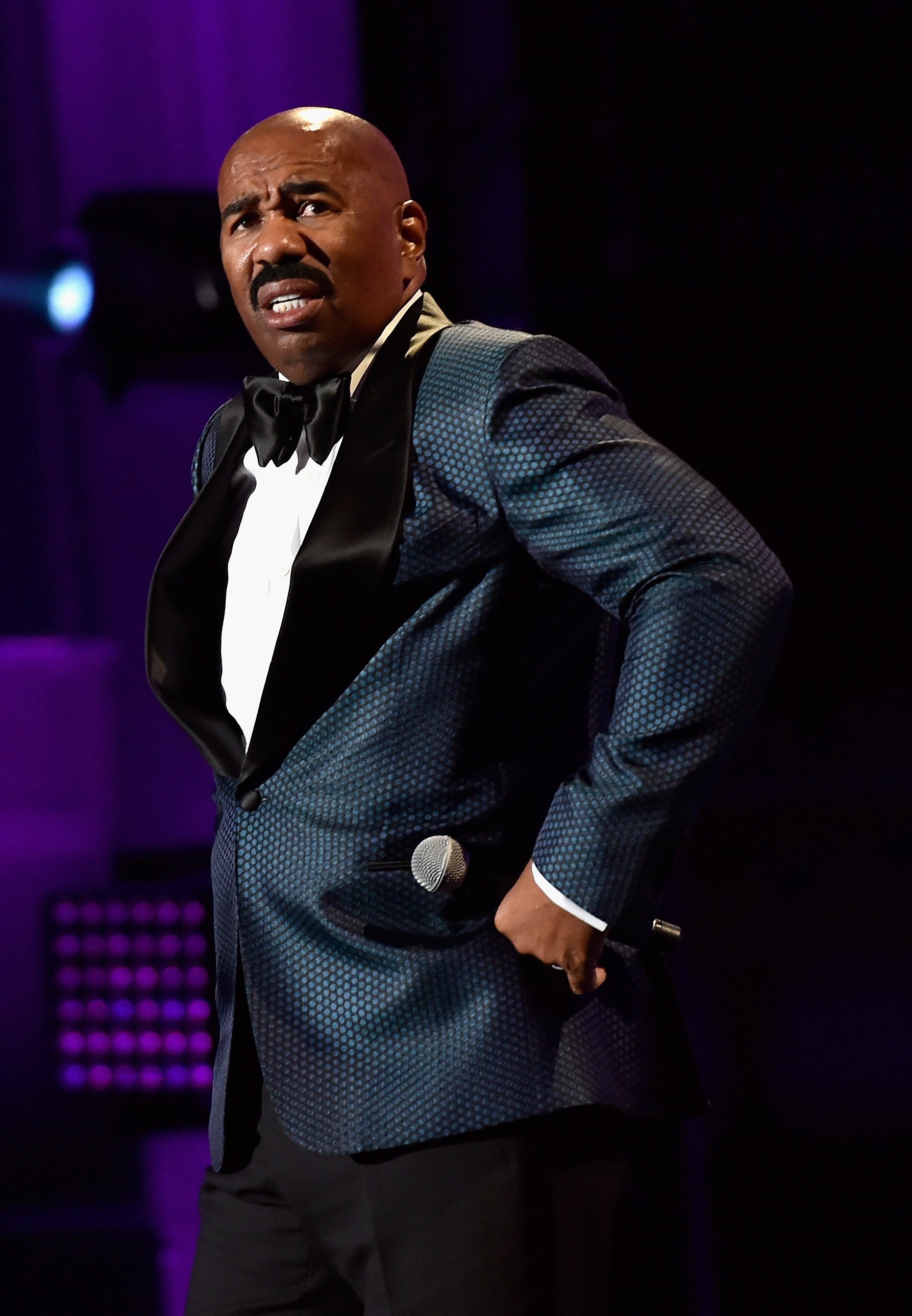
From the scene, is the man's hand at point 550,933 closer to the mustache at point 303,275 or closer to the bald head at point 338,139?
the mustache at point 303,275

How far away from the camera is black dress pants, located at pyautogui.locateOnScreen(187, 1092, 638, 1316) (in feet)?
3.98


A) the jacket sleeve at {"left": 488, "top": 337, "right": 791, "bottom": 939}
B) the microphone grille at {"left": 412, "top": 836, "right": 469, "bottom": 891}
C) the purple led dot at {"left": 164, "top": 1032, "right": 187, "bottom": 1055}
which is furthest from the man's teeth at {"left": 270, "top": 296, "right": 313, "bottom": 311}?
the purple led dot at {"left": 164, "top": 1032, "right": 187, "bottom": 1055}

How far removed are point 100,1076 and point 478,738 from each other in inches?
63.0

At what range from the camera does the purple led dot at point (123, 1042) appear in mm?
2580

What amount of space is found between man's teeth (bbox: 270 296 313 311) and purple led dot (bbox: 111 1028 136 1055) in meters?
1.56

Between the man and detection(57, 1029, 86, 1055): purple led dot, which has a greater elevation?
the man

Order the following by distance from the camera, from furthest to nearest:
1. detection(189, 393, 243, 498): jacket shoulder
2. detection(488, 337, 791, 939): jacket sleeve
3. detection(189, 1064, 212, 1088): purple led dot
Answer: detection(189, 1064, 212, 1088): purple led dot → detection(189, 393, 243, 498): jacket shoulder → detection(488, 337, 791, 939): jacket sleeve

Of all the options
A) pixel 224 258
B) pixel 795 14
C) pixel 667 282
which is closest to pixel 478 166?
pixel 667 282

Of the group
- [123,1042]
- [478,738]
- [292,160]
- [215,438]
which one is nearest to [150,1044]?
[123,1042]

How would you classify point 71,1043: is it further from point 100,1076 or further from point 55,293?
point 55,293

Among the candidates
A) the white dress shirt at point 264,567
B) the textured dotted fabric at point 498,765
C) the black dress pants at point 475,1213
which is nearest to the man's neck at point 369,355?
the white dress shirt at point 264,567

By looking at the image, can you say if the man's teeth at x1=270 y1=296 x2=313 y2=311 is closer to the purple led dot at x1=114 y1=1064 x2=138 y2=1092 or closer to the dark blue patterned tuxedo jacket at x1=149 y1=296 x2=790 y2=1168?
the dark blue patterned tuxedo jacket at x1=149 y1=296 x2=790 y2=1168

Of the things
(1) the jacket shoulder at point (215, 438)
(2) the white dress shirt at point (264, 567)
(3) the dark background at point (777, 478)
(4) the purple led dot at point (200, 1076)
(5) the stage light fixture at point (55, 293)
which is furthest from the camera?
(5) the stage light fixture at point (55, 293)

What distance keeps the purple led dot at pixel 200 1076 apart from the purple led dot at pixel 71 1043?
0.20 metres
